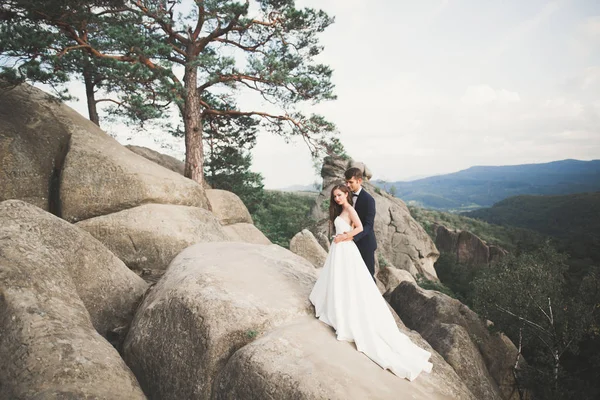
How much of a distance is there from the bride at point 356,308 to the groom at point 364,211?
276 millimetres

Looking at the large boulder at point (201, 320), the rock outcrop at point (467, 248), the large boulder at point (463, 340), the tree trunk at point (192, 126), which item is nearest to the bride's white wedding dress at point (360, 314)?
the large boulder at point (201, 320)

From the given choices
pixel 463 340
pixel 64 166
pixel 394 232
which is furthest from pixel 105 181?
pixel 394 232

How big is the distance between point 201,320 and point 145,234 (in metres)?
6.27

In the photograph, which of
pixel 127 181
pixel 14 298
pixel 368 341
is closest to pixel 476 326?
pixel 368 341

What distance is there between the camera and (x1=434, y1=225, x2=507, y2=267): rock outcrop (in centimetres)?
4109

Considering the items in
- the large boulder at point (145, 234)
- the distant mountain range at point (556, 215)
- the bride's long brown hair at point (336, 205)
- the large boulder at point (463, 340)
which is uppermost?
the bride's long brown hair at point (336, 205)

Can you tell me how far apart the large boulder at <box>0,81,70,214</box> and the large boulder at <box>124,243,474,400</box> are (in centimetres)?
689

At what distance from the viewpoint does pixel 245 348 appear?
487 cm

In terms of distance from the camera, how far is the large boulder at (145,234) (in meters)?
10.1

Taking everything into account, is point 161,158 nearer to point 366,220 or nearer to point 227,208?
point 227,208

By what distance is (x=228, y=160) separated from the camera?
2117cm

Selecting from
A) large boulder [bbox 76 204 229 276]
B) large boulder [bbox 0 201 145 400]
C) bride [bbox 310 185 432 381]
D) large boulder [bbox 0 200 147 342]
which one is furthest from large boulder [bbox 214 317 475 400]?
large boulder [bbox 76 204 229 276]

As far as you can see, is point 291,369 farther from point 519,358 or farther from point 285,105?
point 285,105

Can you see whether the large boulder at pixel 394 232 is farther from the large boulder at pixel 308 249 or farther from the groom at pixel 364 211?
the groom at pixel 364 211
